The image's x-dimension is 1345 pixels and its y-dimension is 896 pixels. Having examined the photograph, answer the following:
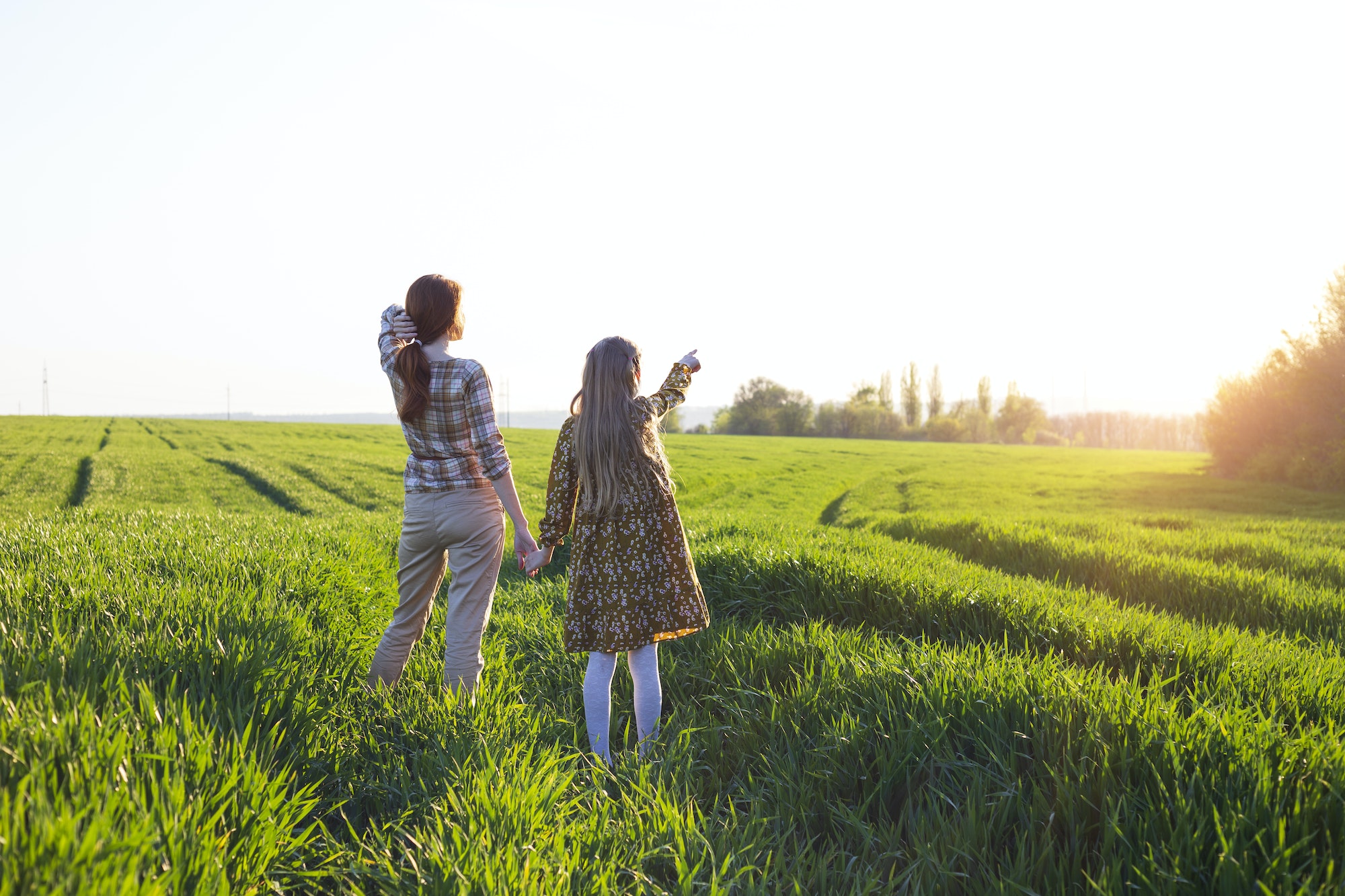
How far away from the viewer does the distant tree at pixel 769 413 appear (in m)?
86.2

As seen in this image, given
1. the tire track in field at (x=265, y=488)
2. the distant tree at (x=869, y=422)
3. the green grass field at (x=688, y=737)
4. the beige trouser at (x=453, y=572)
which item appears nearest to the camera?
the green grass field at (x=688, y=737)

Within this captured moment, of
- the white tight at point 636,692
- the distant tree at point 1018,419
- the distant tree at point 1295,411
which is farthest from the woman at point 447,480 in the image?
the distant tree at point 1018,419

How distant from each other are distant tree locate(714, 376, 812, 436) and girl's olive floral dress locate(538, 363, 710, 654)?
79.6 m

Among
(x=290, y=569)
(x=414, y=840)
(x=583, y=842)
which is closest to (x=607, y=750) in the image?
(x=583, y=842)

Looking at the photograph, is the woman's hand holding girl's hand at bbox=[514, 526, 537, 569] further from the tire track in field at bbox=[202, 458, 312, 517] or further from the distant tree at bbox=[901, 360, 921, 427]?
the distant tree at bbox=[901, 360, 921, 427]

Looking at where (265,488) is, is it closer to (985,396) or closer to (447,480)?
(447,480)

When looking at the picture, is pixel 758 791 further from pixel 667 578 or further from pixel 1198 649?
pixel 1198 649

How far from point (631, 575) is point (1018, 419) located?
99.7 m

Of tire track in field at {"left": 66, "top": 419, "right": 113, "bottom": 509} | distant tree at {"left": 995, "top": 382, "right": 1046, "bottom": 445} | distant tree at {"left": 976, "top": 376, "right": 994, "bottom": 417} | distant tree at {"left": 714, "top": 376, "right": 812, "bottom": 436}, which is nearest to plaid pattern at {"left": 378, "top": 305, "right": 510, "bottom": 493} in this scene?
tire track in field at {"left": 66, "top": 419, "right": 113, "bottom": 509}

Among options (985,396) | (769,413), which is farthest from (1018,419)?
(769,413)

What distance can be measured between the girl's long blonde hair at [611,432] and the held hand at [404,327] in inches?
41.6

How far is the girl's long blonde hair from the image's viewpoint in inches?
150

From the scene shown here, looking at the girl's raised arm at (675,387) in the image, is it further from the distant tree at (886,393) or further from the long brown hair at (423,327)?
the distant tree at (886,393)

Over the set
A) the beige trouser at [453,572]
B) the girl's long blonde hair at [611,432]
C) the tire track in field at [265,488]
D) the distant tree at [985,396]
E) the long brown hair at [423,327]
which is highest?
the distant tree at [985,396]
